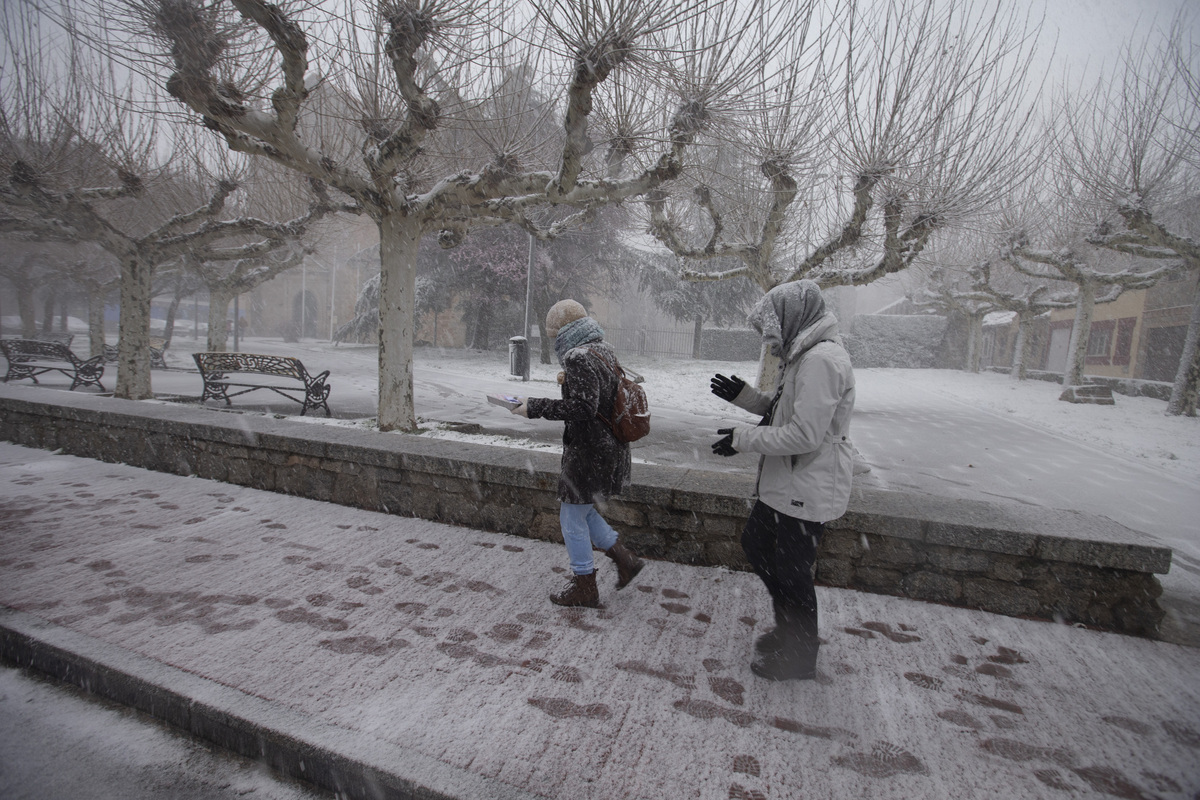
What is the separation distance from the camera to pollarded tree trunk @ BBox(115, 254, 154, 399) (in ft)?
26.9

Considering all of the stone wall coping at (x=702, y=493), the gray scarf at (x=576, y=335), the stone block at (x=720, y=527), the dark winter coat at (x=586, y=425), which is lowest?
the stone block at (x=720, y=527)

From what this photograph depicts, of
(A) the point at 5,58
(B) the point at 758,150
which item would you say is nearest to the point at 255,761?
(B) the point at 758,150

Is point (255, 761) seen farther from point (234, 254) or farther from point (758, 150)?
point (234, 254)

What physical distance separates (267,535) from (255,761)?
2095 millimetres

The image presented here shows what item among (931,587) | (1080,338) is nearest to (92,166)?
(931,587)

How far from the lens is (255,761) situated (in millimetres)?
2002

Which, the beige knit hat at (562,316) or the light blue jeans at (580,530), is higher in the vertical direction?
the beige knit hat at (562,316)

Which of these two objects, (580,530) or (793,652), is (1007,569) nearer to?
(793,652)

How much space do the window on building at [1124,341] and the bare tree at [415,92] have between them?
24.5 metres

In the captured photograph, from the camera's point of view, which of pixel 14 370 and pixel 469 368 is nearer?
pixel 14 370

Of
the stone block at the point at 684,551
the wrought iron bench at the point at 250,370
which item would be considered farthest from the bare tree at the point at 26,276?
the stone block at the point at 684,551

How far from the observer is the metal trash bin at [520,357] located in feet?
49.6

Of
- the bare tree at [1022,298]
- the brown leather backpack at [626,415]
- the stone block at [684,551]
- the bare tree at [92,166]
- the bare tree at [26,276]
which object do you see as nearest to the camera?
the brown leather backpack at [626,415]

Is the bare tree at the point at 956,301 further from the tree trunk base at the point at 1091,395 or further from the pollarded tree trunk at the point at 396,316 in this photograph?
the pollarded tree trunk at the point at 396,316
